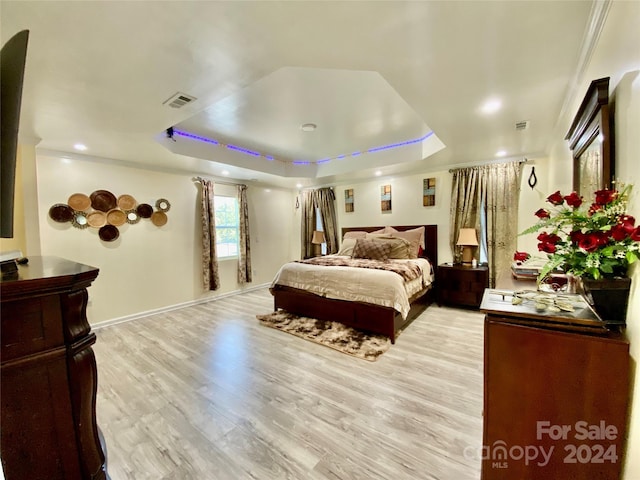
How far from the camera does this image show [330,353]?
2715 millimetres

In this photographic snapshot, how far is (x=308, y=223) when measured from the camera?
5.99m

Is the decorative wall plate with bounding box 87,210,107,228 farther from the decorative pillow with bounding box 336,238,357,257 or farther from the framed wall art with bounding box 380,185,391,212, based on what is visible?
the framed wall art with bounding box 380,185,391,212

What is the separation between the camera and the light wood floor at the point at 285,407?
1460 mm

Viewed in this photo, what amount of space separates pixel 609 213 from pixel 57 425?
80.5 inches

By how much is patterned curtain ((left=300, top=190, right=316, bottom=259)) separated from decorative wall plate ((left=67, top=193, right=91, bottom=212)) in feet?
12.2

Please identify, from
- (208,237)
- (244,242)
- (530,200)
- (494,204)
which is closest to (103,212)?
(208,237)

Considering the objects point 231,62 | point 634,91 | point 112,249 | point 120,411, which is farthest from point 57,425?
point 112,249

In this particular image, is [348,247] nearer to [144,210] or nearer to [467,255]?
[467,255]

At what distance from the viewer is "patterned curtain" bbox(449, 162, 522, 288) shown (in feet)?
12.5

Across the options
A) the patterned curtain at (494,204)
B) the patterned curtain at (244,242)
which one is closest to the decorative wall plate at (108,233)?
the patterned curtain at (244,242)

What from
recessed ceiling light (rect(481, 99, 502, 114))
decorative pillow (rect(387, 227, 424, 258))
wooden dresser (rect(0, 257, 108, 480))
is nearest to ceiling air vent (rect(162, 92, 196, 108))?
wooden dresser (rect(0, 257, 108, 480))

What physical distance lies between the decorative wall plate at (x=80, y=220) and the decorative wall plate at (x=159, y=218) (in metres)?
0.77

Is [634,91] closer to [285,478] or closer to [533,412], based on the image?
[533,412]

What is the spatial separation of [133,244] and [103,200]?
27.2 inches
